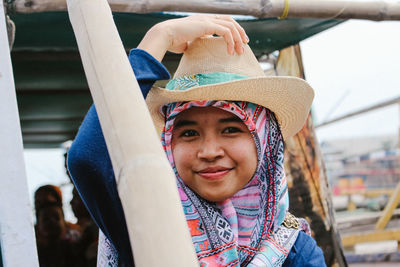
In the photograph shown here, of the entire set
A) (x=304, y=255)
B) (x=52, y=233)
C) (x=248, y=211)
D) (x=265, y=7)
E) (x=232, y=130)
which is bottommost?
(x=304, y=255)

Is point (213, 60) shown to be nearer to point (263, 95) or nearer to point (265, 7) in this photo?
point (263, 95)

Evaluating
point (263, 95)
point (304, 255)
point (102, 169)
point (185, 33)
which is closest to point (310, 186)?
point (304, 255)

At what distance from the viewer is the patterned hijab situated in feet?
4.25

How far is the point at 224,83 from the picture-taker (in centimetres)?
125

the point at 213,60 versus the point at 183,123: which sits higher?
the point at 213,60

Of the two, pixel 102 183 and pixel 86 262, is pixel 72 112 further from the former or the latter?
pixel 102 183

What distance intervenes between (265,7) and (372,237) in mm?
6742

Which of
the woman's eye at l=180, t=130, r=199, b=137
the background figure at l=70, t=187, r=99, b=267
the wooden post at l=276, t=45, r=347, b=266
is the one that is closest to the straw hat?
the woman's eye at l=180, t=130, r=199, b=137

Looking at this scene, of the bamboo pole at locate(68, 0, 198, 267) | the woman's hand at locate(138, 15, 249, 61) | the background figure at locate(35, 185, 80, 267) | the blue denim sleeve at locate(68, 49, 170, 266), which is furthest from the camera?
the background figure at locate(35, 185, 80, 267)

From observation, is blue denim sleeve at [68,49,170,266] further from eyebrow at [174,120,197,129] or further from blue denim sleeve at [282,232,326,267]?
blue denim sleeve at [282,232,326,267]

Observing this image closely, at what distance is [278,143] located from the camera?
148cm

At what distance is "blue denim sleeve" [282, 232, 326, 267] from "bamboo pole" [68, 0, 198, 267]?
97 cm

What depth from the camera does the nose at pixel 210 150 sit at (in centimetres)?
125

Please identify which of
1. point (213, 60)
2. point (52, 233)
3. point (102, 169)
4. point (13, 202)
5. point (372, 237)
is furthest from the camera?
point (372, 237)
